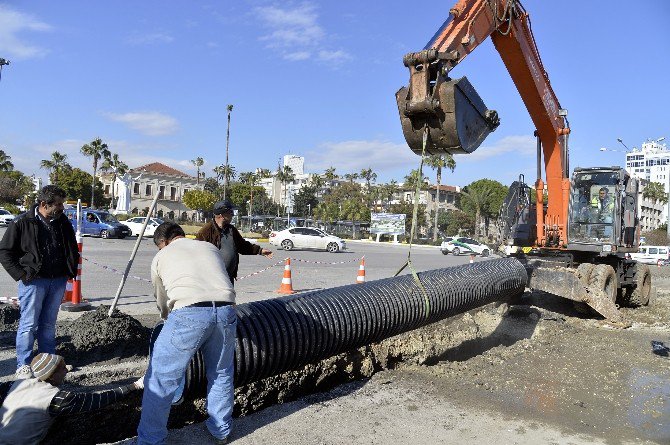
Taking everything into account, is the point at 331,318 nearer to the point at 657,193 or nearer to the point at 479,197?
the point at 479,197

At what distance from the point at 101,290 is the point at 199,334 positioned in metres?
8.14

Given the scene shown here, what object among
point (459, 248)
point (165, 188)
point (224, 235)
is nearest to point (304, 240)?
point (459, 248)

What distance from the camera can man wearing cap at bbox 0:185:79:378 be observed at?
15.6 feet

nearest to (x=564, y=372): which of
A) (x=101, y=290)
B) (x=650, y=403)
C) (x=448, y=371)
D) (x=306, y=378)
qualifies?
(x=650, y=403)

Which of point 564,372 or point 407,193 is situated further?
point 407,193

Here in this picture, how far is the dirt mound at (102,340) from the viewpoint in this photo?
564 cm

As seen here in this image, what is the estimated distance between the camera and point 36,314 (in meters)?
4.83

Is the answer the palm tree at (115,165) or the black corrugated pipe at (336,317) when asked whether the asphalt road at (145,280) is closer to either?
the black corrugated pipe at (336,317)

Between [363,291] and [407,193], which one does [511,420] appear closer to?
[363,291]

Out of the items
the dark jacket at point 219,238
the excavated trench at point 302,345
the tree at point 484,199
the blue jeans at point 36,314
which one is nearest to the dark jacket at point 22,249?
the blue jeans at point 36,314

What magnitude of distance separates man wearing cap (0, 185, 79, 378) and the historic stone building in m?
80.8

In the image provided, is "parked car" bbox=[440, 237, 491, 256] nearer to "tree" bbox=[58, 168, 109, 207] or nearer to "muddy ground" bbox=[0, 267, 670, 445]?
"muddy ground" bbox=[0, 267, 670, 445]

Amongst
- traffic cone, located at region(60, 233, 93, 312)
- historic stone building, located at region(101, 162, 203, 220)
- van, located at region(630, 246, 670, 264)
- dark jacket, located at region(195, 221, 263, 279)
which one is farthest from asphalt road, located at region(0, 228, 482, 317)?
historic stone building, located at region(101, 162, 203, 220)

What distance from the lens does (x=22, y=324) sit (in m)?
4.80
